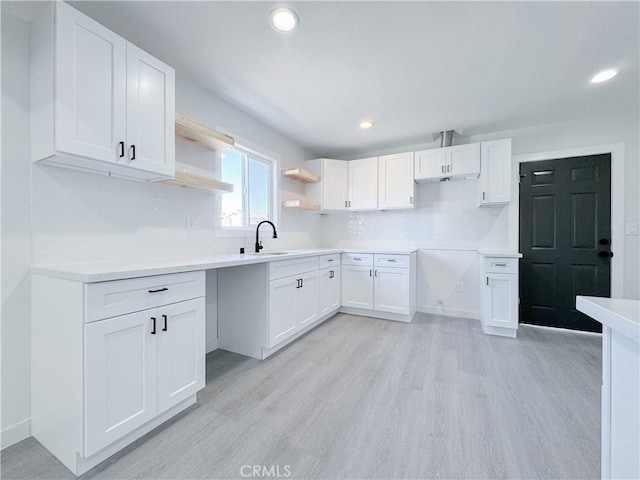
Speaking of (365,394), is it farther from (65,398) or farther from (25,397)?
(25,397)

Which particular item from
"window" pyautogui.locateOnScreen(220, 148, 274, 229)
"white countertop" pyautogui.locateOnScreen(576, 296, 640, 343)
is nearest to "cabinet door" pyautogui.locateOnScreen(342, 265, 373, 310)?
"window" pyautogui.locateOnScreen(220, 148, 274, 229)

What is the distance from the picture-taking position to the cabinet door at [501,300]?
2.88 meters

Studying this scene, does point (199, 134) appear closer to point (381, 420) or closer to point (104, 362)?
point (104, 362)

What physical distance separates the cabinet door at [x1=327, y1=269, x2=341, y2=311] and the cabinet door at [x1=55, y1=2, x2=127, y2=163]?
253 cm

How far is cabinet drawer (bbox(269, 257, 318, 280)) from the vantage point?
2391 millimetres

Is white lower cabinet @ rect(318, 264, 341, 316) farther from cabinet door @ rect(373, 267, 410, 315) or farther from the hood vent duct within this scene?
the hood vent duct

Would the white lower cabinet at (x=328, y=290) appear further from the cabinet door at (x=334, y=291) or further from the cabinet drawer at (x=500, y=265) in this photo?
the cabinet drawer at (x=500, y=265)

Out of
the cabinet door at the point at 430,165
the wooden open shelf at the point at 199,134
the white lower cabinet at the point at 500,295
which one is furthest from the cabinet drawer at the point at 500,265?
the wooden open shelf at the point at 199,134

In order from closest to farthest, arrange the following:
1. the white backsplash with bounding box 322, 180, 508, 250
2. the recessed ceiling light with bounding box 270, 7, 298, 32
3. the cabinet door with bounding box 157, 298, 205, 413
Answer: the cabinet door with bounding box 157, 298, 205, 413 → the recessed ceiling light with bounding box 270, 7, 298, 32 → the white backsplash with bounding box 322, 180, 508, 250

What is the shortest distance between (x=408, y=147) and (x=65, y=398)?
4.33 m

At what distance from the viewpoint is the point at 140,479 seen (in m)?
1.19

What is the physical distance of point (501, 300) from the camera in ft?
9.62

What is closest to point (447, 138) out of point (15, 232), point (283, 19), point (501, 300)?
point (501, 300)

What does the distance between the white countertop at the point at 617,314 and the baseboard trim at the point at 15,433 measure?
104 inches
